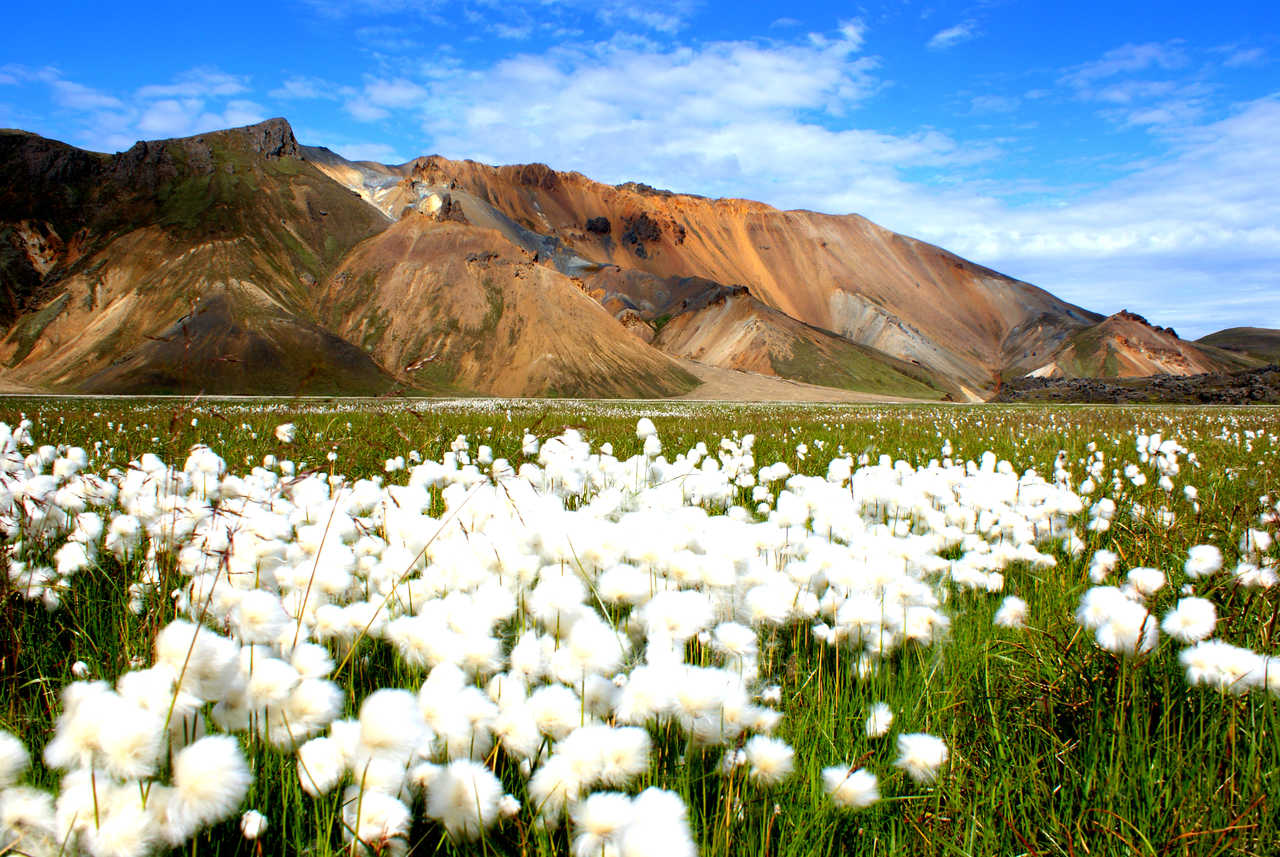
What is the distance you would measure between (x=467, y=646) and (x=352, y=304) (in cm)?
10044

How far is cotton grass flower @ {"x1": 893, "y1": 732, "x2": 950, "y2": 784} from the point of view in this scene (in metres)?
1.86

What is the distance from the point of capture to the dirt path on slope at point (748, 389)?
88375mm

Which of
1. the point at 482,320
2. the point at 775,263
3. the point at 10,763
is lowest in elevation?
the point at 10,763

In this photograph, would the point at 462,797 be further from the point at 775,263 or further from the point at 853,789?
the point at 775,263

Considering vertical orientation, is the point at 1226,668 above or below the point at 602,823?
above

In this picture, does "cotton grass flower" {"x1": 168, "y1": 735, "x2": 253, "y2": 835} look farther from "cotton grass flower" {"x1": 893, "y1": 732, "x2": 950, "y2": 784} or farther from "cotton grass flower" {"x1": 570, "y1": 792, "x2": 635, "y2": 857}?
"cotton grass flower" {"x1": 893, "y1": 732, "x2": 950, "y2": 784}

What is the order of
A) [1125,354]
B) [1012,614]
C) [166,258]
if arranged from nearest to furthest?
[1012,614]
[166,258]
[1125,354]

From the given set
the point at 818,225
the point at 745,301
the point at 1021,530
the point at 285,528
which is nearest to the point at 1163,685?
the point at 1021,530

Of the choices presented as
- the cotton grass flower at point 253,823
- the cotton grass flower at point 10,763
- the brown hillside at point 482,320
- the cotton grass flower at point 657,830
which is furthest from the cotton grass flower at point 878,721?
the brown hillside at point 482,320

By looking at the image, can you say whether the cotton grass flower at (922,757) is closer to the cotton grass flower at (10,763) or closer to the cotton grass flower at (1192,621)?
the cotton grass flower at (1192,621)

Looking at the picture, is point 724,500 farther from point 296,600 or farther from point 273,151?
point 273,151

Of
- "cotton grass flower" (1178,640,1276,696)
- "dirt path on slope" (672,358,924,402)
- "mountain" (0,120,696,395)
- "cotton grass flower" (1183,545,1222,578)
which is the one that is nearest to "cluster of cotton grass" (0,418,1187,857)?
"cotton grass flower" (1183,545,1222,578)

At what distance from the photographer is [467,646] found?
192cm

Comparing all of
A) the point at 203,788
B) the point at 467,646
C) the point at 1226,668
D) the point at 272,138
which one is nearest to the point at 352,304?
the point at 272,138
